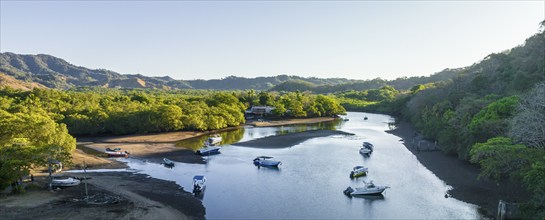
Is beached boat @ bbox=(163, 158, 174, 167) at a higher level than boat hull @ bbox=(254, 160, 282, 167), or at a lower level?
higher

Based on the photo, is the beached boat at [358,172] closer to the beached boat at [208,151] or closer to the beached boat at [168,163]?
the beached boat at [208,151]

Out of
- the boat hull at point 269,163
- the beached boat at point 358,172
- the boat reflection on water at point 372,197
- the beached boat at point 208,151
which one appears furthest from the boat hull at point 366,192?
the beached boat at point 208,151

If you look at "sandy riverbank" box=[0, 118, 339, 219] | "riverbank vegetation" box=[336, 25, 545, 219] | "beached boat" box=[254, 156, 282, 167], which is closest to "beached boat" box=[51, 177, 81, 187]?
"sandy riverbank" box=[0, 118, 339, 219]

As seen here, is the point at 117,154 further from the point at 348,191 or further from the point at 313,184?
the point at 348,191

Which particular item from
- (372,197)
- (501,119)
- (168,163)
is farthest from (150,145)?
(501,119)

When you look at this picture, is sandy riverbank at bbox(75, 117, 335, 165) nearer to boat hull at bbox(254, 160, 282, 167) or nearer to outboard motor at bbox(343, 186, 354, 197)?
boat hull at bbox(254, 160, 282, 167)

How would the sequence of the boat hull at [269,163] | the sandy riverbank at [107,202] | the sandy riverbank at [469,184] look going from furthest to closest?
1. the boat hull at [269,163]
2. the sandy riverbank at [469,184]
3. the sandy riverbank at [107,202]
